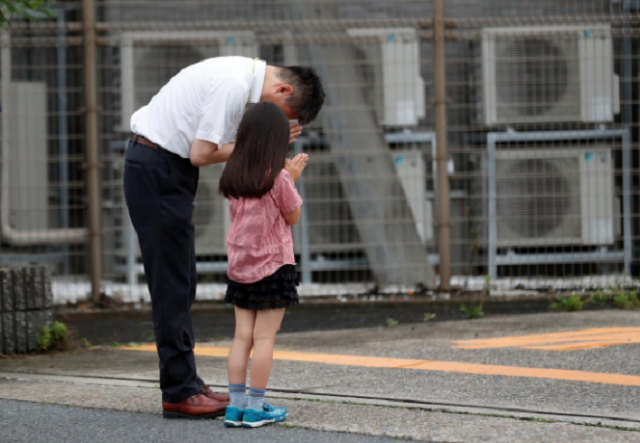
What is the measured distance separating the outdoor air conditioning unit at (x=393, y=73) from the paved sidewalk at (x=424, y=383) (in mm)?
2488

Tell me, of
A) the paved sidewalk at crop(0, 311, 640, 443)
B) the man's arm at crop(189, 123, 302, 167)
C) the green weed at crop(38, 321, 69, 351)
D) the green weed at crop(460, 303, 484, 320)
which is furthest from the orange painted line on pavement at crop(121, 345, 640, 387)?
the green weed at crop(460, 303, 484, 320)

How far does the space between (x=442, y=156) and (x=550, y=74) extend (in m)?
1.17

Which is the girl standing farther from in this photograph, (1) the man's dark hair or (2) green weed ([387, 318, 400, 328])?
(2) green weed ([387, 318, 400, 328])

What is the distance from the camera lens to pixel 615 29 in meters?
8.29

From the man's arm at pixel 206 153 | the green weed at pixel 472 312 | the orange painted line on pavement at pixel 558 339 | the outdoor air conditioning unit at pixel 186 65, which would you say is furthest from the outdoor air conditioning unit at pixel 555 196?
the man's arm at pixel 206 153

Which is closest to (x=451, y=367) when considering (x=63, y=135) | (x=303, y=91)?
(x=303, y=91)

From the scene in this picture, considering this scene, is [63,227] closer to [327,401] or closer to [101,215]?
[101,215]

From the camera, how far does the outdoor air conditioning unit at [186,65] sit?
27.7 feet

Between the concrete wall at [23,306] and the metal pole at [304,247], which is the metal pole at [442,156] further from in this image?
the concrete wall at [23,306]

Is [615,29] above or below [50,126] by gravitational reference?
above

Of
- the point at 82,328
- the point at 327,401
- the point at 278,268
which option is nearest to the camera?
the point at 278,268

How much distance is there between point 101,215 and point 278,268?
4.63 meters

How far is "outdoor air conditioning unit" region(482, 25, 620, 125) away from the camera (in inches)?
327

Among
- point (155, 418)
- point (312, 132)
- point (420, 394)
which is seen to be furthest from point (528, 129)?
point (155, 418)
